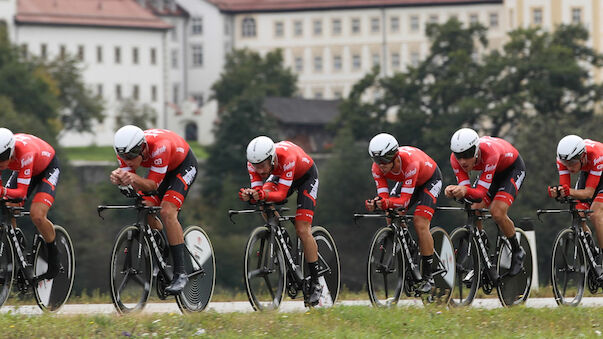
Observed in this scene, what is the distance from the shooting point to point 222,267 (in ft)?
235

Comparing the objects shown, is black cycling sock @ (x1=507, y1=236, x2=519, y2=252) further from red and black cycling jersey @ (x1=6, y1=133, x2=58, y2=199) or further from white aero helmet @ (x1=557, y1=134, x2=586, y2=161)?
red and black cycling jersey @ (x1=6, y1=133, x2=58, y2=199)

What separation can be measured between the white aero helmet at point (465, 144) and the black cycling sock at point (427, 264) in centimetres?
110

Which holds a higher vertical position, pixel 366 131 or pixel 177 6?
pixel 177 6

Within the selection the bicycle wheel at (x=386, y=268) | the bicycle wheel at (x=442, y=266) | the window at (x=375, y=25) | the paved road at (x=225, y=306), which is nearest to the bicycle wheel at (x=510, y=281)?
the paved road at (x=225, y=306)

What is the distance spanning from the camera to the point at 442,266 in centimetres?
1483

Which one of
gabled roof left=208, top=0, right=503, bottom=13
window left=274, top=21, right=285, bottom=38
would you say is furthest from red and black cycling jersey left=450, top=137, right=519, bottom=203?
window left=274, top=21, right=285, bottom=38

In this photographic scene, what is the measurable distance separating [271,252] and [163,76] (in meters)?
136

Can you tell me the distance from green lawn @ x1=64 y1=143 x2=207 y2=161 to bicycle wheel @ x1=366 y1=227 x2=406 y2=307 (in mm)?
97315

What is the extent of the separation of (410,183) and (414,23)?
467 ft

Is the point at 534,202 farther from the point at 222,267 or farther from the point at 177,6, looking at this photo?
the point at 177,6

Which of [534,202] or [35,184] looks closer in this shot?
[35,184]

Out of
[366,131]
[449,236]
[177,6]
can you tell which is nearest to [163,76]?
[177,6]

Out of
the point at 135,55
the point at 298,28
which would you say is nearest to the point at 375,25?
the point at 298,28

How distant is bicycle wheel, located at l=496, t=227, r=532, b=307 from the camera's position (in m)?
15.0
